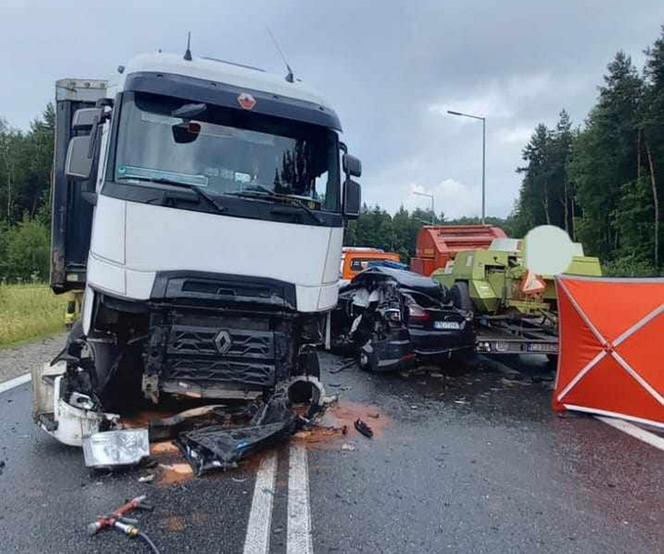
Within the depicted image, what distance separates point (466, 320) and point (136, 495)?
5567mm

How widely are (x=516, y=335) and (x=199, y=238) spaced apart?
603 centimetres

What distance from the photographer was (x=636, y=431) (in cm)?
587

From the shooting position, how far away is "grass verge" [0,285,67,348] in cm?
1119

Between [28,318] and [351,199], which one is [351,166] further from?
[28,318]

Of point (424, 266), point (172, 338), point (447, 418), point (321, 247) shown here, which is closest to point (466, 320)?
point (447, 418)

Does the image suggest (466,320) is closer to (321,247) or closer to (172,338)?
(321,247)

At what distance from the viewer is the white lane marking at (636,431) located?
18.1 feet

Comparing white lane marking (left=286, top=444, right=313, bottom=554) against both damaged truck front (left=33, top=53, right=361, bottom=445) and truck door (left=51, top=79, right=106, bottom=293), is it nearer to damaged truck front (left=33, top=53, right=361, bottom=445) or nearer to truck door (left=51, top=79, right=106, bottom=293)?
damaged truck front (left=33, top=53, right=361, bottom=445)

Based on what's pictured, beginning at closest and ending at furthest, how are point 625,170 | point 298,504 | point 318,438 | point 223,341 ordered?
point 298,504 → point 223,341 → point 318,438 → point 625,170

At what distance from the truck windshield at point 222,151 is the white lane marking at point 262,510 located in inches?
85.1

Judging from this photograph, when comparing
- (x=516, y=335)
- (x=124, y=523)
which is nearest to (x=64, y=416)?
(x=124, y=523)

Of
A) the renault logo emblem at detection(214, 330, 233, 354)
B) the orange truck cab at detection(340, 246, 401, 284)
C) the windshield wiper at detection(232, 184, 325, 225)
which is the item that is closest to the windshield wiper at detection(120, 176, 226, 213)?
the windshield wiper at detection(232, 184, 325, 225)

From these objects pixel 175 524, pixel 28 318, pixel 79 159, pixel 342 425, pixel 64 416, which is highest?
pixel 79 159

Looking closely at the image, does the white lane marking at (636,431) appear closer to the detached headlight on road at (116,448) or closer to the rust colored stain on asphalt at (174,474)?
the rust colored stain on asphalt at (174,474)
